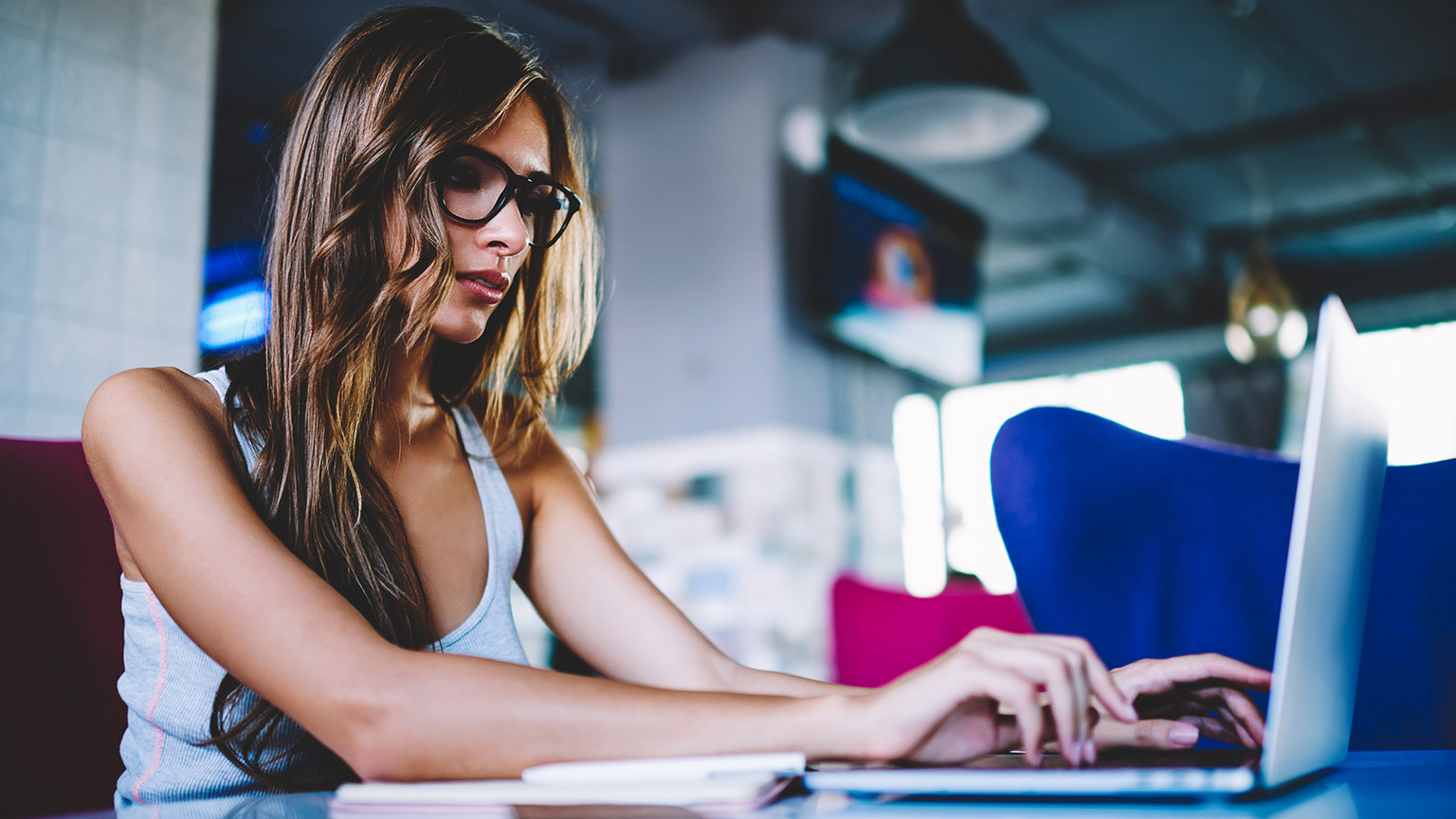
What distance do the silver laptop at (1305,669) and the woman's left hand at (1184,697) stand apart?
0.06 m

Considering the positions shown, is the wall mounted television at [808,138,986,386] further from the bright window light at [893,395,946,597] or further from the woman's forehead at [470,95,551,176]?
the woman's forehead at [470,95,551,176]

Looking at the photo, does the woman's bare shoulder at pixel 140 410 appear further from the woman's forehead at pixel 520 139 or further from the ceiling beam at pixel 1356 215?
the ceiling beam at pixel 1356 215

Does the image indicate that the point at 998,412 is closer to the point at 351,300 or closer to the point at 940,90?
the point at 940,90

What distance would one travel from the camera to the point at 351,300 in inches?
41.0

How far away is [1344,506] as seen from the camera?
67cm

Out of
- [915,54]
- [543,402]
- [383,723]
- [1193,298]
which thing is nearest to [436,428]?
[543,402]

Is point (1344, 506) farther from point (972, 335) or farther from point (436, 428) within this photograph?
point (972, 335)

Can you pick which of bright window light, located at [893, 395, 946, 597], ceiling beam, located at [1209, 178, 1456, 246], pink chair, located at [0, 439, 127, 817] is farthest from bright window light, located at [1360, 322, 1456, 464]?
pink chair, located at [0, 439, 127, 817]

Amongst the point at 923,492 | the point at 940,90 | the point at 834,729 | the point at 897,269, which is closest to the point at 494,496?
the point at 834,729

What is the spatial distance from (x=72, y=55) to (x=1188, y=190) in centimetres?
643

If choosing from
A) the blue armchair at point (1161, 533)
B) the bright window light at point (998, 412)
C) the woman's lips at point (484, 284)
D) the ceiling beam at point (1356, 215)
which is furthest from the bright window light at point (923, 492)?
the woman's lips at point (484, 284)

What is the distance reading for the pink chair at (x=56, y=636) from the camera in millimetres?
970

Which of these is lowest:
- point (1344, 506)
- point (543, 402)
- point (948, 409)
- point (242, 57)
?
point (1344, 506)

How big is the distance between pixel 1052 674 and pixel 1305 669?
0.14 m
